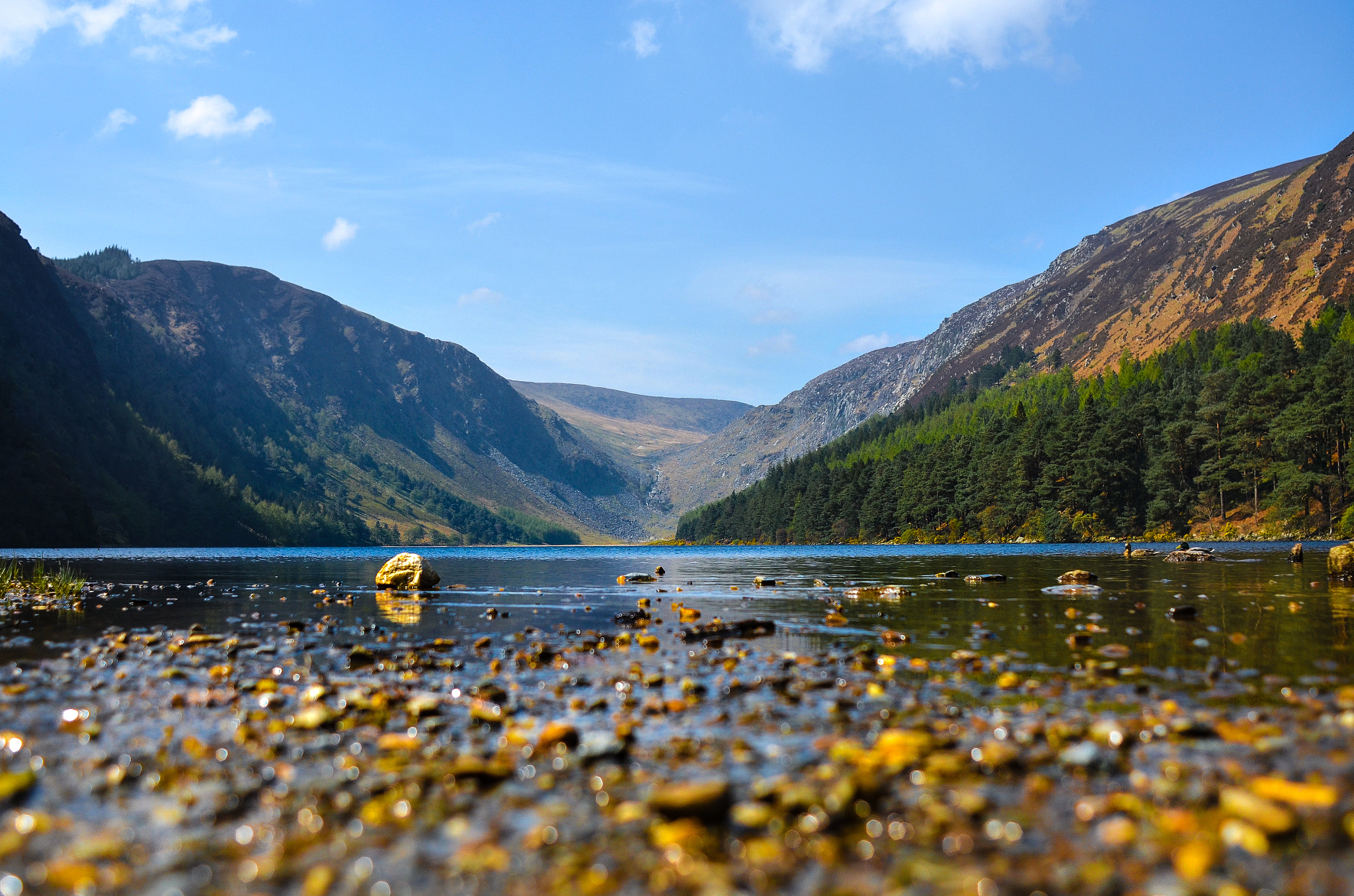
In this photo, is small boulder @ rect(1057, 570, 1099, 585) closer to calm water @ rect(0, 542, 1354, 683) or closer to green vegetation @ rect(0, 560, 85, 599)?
calm water @ rect(0, 542, 1354, 683)

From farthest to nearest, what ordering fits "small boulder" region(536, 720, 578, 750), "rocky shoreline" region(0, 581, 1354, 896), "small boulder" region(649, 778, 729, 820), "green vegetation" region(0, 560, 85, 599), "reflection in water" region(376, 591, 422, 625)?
"green vegetation" region(0, 560, 85, 599) < "reflection in water" region(376, 591, 422, 625) < "small boulder" region(536, 720, 578, 750) < "small boulder" region(649, 778, 729, 820) < "rocky shoreline" region(0, 581, 1354, 896)

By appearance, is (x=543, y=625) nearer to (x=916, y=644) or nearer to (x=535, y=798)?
(x=916, y=644)

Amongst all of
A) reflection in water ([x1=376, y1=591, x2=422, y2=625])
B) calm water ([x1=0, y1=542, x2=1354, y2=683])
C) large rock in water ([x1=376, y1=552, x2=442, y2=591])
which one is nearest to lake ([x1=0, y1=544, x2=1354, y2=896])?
calm water ([x1=0, y1=542, x2=1354, y2=683])

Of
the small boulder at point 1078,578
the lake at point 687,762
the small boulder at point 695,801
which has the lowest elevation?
the small boulder at point 1078,578

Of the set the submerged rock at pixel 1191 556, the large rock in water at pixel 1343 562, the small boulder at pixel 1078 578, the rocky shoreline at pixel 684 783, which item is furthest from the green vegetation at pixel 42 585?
the submerged rock at pixel 1191 556

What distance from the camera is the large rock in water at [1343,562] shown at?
38.3 meters

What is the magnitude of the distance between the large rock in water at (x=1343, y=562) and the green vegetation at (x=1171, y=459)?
69.3m

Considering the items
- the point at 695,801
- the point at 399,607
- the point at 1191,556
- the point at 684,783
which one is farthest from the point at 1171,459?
the point at 695,801

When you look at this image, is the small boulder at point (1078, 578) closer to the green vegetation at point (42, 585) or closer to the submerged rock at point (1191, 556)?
the submerged rock at point (1191, 556)

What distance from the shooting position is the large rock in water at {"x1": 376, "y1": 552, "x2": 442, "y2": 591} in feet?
154

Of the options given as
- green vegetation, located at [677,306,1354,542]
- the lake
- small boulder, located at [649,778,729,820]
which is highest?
green vegetation, located at [677,306,1354,542]

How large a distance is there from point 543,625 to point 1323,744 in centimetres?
2105

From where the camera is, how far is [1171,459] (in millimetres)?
130875

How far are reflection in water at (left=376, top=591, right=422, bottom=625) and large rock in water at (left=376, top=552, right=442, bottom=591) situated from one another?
183cm
